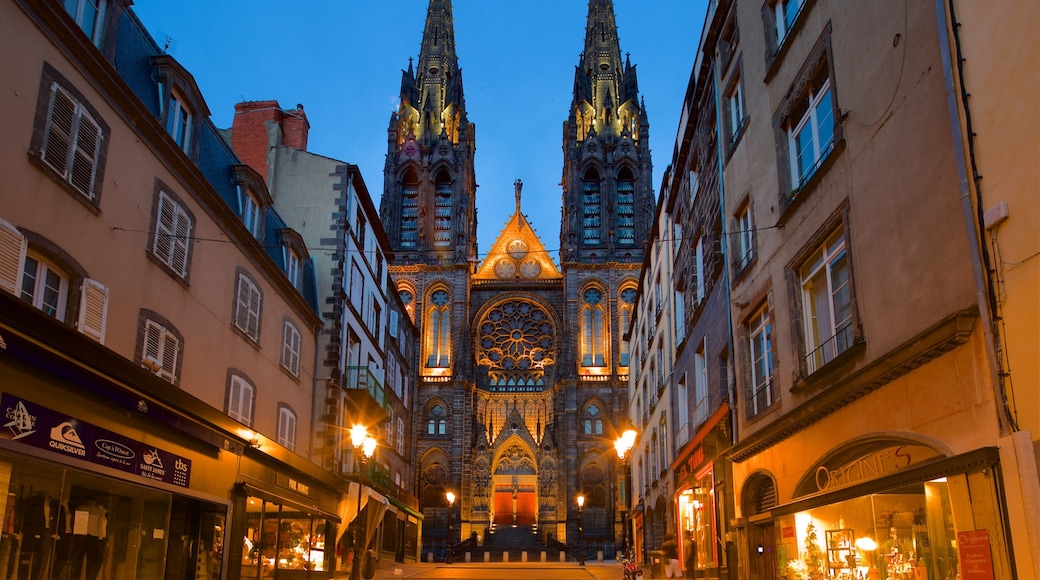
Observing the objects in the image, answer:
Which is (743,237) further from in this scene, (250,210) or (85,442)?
(85,442)

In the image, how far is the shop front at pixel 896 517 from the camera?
7707mm

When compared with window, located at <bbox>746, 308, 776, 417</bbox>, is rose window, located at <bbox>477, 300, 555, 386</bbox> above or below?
above

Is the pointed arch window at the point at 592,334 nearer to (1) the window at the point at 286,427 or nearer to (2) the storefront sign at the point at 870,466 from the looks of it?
(1) the window at the point at 286,427

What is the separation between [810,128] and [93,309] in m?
10.6

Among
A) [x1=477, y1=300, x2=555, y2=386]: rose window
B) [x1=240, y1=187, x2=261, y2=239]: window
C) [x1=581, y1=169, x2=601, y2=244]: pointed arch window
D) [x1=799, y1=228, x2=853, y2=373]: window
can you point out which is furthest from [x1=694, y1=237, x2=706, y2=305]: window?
[x1=581, y1=169, x2=601, y2=244]: pointed arch window

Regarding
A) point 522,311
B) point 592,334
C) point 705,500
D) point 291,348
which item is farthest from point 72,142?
point 522,311

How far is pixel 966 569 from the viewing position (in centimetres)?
796

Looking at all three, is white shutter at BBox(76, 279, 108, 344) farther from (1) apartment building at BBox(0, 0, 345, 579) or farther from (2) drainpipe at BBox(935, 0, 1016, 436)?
(2) drainpipe at BBox(935, 0, 1016, 436)

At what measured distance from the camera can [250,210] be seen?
68.2 ft

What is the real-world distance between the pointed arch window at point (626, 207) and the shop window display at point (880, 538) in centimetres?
5489

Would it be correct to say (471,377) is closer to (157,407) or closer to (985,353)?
(157,407)

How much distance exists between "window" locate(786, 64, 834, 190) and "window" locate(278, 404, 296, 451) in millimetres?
14243

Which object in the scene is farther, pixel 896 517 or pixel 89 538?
pixel 89 538

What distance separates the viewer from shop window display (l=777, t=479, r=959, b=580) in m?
8.53
